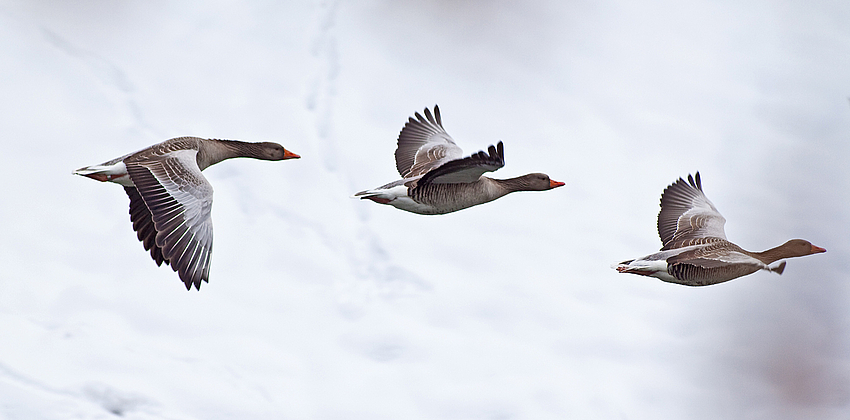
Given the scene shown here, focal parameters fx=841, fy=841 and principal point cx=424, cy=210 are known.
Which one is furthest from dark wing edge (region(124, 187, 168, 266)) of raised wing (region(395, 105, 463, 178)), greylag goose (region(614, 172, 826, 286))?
greylag goose (region(614, 172, 826, 286))

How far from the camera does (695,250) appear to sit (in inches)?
416

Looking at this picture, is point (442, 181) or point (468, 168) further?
point (442, 181)

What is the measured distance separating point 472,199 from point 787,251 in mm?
4125

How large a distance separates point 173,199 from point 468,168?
3.23 metres

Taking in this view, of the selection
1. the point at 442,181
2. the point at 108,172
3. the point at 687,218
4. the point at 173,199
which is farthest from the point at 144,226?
the point at 687,218

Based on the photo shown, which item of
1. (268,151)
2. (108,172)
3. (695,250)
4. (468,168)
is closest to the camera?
(468,168)

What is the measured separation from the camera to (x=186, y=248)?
891 centimetres

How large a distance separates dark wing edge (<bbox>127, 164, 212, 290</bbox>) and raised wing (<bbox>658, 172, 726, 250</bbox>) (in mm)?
6111

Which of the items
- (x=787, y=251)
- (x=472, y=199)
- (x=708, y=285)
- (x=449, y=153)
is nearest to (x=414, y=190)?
(x=472, y=199)

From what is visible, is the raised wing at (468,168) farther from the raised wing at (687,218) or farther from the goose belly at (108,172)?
the goose belly at (108,172)

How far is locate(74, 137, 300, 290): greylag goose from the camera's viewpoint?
887 centimetres

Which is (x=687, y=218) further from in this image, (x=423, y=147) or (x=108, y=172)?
(x=108, y=172)

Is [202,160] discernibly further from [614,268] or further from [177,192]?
[614,268]

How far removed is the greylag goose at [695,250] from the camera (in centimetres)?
980
